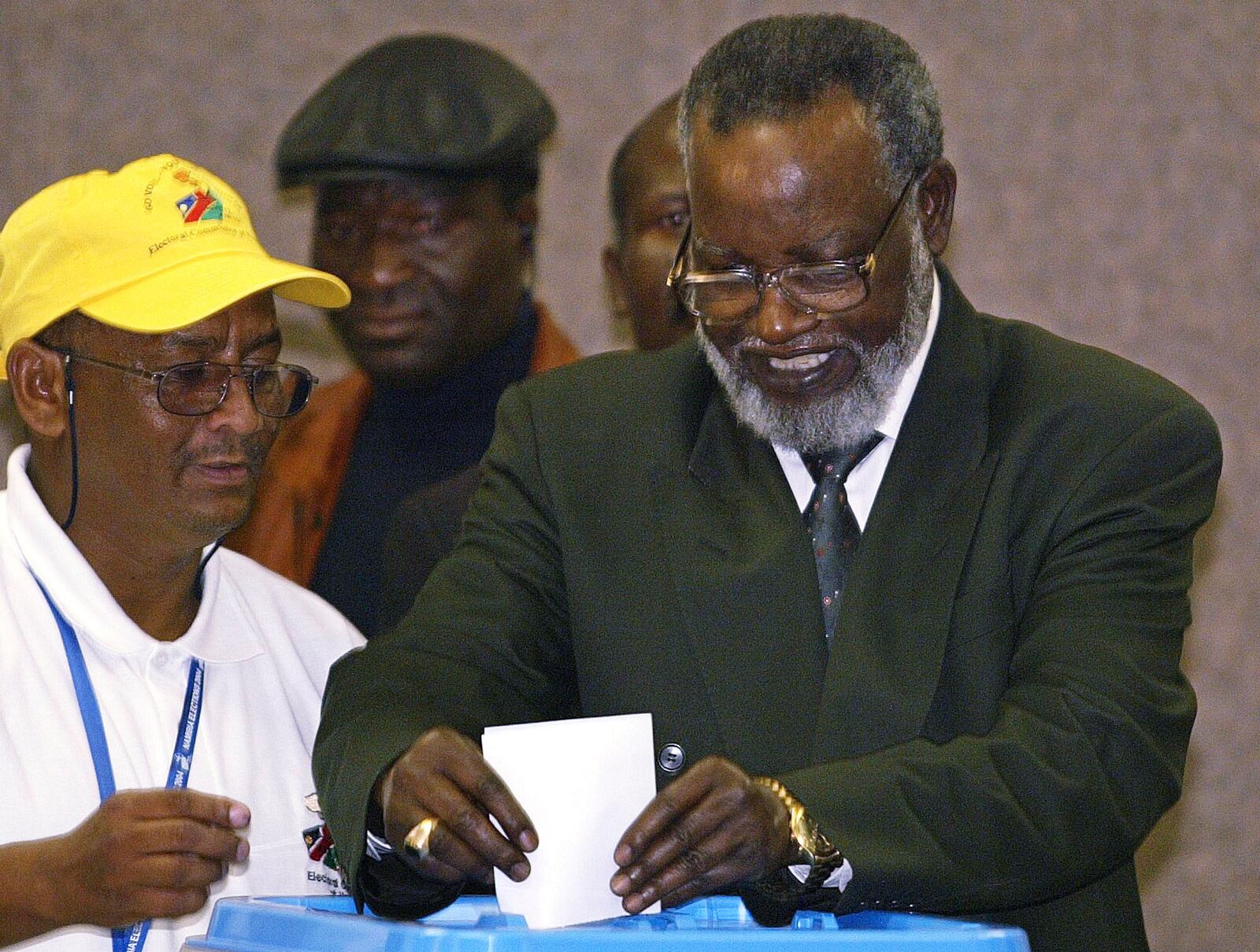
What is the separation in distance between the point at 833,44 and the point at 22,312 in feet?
3.60

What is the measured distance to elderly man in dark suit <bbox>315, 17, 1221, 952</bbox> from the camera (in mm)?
1793

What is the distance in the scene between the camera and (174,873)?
1810 millimetres

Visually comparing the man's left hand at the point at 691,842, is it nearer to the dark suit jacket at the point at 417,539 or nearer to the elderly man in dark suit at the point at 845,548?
the elderly man in dark suit at the point at 845,548

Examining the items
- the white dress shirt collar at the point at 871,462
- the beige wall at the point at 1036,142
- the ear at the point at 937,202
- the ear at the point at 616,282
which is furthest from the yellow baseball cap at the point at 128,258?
the beige wall at the point at 1036,142

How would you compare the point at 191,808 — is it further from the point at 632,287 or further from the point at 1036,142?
the point at 1036,142

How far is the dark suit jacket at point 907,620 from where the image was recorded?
1764 mm

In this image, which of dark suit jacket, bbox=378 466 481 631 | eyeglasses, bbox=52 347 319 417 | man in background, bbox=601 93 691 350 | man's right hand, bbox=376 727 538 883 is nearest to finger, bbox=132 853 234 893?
man's right hand, bbox=376 727 538 883

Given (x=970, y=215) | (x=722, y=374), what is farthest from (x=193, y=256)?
(x=970, y=215)

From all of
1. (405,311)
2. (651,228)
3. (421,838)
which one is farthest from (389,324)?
(421,838)

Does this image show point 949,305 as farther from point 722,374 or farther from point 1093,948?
point 1093,948

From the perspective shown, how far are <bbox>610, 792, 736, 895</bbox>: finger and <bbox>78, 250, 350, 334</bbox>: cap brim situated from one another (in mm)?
1058

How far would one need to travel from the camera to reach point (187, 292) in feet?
7.59

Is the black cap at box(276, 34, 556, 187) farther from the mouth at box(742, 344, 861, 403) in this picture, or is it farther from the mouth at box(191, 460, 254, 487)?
the mouth at box(742, 344, 861, 403)

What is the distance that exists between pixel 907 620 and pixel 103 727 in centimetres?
98
